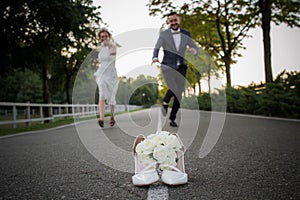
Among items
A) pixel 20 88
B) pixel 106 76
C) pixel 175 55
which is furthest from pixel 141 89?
pixel 20 88

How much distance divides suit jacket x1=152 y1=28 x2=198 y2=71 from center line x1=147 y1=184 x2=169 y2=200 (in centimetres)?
257

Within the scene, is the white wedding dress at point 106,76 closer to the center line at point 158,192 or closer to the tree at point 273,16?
the center line at point 158,192

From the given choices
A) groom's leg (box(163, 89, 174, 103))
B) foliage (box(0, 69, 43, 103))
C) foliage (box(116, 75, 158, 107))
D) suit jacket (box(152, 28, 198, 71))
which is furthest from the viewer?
foliage (box(0, 69, 43, 103))

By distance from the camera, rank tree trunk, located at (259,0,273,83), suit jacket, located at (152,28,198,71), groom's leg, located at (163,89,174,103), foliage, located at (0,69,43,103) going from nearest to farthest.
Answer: suit jacket, located at (152,28,198,71) → groom's leg, located at (163,89,174,103) → tree trunk, located at (259,0,273,83) → foliage, located at (0,69,43,103)

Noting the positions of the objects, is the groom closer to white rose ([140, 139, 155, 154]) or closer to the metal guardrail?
the metal guardrail

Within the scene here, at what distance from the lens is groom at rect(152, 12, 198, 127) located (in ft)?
15.8

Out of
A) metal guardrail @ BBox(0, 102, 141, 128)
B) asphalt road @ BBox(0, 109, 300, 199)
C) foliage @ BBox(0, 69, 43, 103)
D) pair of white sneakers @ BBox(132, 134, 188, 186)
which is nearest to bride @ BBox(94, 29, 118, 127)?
metal guardrail @ BBox(0, 102, 141, 128)

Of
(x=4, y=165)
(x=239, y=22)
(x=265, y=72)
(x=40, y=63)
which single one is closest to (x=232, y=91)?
(x=265, y=72)

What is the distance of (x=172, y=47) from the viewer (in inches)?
194

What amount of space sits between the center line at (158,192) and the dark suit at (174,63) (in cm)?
282

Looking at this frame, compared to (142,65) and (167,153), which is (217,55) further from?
(167,153)

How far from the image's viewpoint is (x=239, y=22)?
631 inches

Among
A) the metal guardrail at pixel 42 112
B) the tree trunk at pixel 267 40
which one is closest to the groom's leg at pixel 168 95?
the metal guardrail at pixel 42 112

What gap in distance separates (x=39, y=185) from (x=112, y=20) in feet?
5.96
